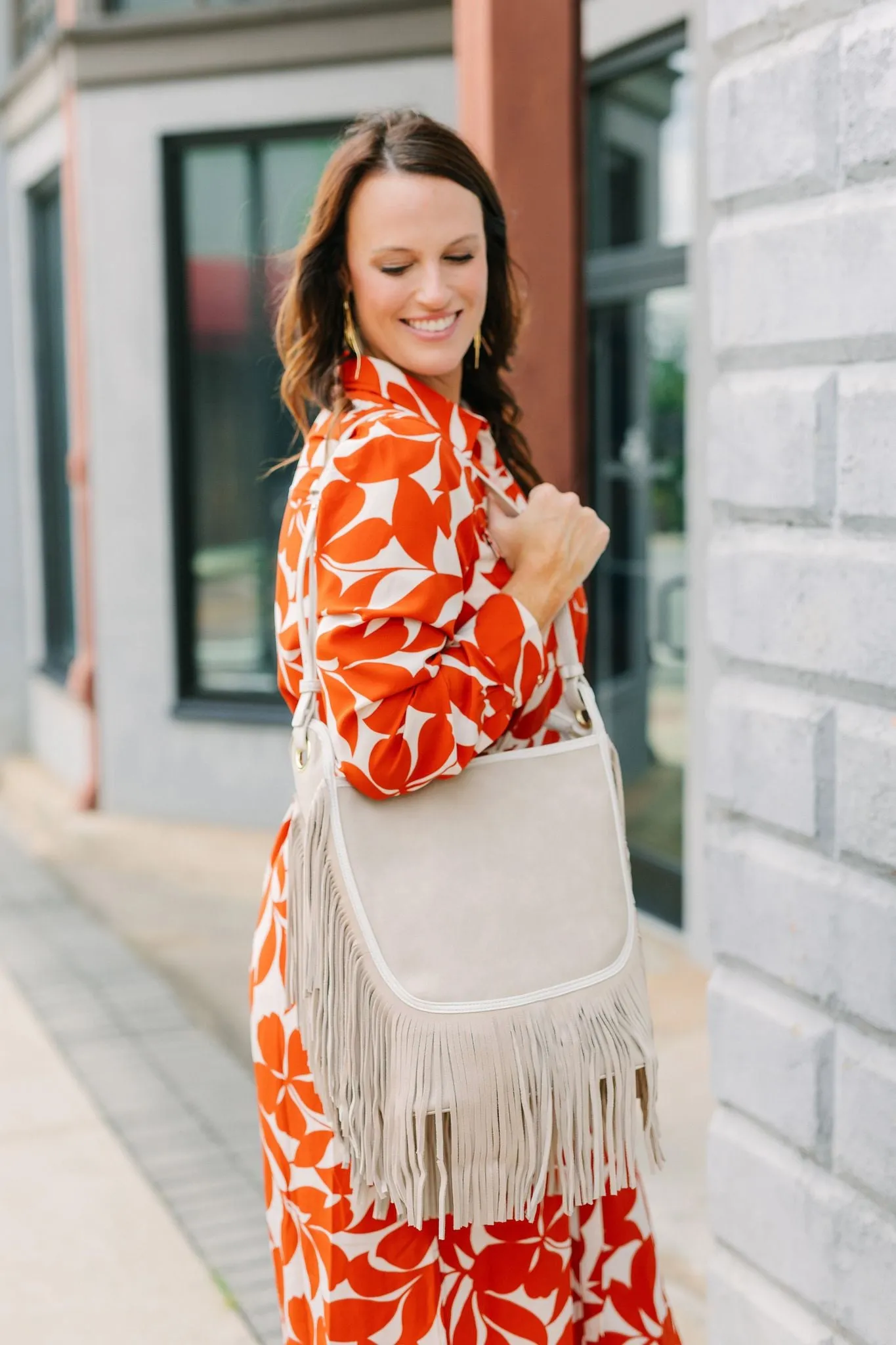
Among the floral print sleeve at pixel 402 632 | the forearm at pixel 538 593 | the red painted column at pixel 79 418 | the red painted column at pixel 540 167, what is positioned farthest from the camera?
the red painted column at pixel 79 418

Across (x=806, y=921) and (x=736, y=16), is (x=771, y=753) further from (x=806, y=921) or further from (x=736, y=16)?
(x=736, y=16)

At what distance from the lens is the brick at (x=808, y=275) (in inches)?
64.7

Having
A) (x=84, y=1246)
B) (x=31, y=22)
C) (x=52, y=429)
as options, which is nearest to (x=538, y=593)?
(x=84, y=1246)

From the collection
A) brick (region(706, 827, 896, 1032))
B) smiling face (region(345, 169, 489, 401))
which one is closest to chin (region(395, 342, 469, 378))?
smiling face (region(345, 169, 489, 401))

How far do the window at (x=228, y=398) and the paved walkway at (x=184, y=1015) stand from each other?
0.93 metres

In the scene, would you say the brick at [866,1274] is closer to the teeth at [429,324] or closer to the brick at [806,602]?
the brick at [806,602]

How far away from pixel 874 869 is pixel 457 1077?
0.53 meters

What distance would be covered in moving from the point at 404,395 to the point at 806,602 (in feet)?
1.73

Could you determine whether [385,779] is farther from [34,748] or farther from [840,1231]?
[34,748]

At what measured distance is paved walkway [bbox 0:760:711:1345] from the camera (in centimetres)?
326

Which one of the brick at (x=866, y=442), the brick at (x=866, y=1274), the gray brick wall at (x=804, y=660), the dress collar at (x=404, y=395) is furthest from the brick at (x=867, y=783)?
the dress collar at (x=404, y=395)

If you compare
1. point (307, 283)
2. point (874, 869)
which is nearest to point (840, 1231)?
point (874, 869)

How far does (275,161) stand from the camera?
709 cm

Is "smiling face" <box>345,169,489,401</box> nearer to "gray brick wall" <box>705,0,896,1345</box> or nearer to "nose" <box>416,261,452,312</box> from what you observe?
"nose" <box>416,261,452,312</box>
